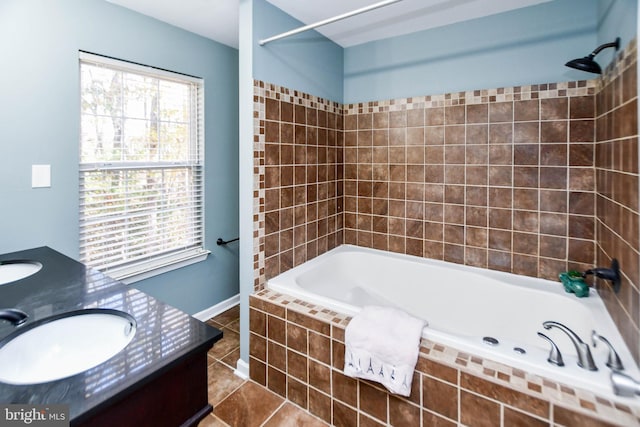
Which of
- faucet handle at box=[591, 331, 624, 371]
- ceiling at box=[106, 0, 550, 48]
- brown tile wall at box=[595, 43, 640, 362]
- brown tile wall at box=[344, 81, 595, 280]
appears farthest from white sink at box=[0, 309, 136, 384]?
brown tile wall at box=[344, 81, 595, 280]

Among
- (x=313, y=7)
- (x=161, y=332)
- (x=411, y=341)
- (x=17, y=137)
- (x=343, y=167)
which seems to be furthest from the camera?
(x=343, y=167)

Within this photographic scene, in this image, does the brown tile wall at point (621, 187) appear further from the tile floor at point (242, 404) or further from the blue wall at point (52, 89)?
the blue wall at point (52, 89)

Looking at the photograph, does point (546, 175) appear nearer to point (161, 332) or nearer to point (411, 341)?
point (411, 341)

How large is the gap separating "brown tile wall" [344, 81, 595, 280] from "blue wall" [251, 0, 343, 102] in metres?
0.39

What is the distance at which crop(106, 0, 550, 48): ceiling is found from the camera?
2113 mm

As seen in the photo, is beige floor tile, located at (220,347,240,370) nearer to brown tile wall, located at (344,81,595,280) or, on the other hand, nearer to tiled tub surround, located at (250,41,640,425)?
tiled tub surround, located at (250,41,640,425)

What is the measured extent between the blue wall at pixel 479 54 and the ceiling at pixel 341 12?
0.09m

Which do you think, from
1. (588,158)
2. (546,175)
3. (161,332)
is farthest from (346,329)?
(588,158)

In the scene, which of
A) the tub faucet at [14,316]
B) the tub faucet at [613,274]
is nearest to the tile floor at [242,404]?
the tub faucet at [14,316]

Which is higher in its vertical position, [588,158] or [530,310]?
[588,158]

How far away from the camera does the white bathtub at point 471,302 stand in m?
1.36

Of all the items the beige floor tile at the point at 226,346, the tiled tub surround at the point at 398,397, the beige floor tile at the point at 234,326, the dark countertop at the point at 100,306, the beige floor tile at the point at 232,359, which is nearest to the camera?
the dark countertop at the point at 100,306

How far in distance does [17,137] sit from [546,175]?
3131 millimetres

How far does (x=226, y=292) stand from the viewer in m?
3.07
